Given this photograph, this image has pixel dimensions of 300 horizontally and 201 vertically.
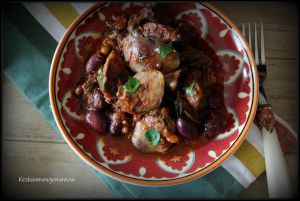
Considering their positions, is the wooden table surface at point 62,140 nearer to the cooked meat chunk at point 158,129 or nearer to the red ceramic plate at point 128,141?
the red ceramic plate at point 128,141

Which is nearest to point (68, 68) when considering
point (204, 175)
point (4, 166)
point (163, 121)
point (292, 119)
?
point (163, 121)

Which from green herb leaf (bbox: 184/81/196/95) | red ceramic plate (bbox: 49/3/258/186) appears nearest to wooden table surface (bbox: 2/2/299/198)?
red ceramic plate (bbox: 49/3/258/186)

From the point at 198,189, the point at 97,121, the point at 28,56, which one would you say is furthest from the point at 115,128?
the point at 28,56

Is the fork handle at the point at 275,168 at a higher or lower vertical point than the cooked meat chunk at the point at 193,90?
lower

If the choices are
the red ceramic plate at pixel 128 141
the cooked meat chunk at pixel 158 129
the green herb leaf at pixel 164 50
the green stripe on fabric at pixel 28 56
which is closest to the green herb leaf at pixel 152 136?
the cooked meat chunk at pixel 158 129

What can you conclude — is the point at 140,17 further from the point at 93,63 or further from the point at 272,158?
the point at 272,158

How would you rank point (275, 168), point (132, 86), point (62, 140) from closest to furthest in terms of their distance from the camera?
point (132, 86) < point (275, 168) < point (62, 140)
